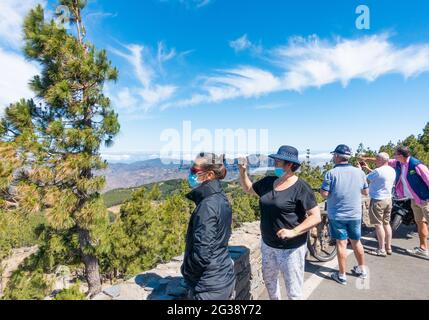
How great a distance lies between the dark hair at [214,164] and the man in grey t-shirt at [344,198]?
210 centimetres

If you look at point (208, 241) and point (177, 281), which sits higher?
point (208, 241)

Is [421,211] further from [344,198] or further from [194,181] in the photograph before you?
[194,181]

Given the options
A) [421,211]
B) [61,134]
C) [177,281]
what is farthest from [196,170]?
[61,134]

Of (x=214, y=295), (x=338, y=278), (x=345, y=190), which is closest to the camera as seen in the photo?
(x=214, y=295)

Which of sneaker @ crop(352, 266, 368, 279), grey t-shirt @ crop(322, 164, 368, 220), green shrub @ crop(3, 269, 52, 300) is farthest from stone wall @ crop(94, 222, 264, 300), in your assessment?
green shrub @ crop(3, 269, 52, 300)

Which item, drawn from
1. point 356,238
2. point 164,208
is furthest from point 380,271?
point 164,208

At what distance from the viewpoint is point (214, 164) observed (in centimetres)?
224

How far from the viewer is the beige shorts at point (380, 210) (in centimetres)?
471

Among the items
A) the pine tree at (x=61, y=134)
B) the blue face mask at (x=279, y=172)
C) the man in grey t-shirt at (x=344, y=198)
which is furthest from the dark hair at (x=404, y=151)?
the pine tree at (x=61, y=134)

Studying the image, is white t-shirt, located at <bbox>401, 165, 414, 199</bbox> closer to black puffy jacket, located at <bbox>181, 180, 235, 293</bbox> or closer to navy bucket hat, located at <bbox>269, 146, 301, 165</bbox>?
navy bucket hat, located at <bbox>269, 146, 301, 165</bbox>

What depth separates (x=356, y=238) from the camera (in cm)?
373

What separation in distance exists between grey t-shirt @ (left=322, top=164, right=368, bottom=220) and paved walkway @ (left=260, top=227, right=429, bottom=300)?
1.02 metres

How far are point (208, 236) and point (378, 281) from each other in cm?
346
